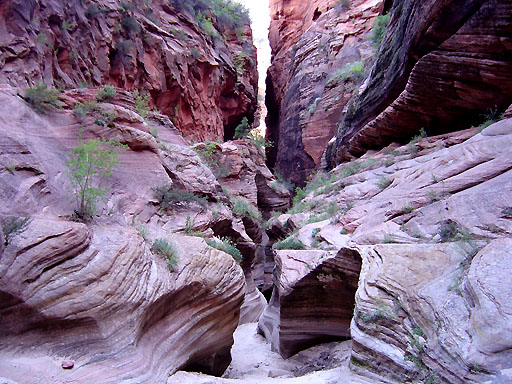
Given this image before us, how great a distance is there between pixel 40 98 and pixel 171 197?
3745 millimetres

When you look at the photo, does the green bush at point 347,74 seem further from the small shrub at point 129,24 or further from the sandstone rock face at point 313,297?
the sandstone rock face at point 313,297

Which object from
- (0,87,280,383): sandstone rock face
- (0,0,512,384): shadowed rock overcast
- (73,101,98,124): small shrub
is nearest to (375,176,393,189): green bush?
(0,0,512,384): shadowed rock overcast

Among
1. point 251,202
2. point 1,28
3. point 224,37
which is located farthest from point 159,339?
point 224,37

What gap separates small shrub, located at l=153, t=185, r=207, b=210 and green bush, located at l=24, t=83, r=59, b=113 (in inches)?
123

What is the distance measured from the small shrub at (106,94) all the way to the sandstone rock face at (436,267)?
21.6ft

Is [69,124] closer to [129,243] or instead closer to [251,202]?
[129,243]

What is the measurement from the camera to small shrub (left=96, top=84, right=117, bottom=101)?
9.11 metres

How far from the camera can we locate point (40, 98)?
748 centimetres

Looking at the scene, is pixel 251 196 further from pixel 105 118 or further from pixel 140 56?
pixel 105 118

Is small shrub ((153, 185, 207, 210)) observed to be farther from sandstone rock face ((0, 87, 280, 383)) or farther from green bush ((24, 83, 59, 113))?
green bush ((24, 83, 59, 113))

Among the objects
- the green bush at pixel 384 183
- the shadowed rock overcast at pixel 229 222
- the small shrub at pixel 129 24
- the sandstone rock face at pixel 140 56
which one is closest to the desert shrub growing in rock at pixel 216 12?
the sandstone rock face at pixel 140 56

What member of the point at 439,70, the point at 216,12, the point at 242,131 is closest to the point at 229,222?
the point at 439,70

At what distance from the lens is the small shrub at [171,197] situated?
8719 mm

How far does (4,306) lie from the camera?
12.5 ft
